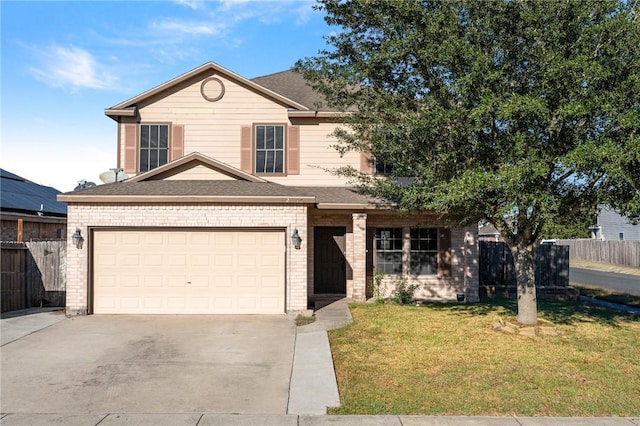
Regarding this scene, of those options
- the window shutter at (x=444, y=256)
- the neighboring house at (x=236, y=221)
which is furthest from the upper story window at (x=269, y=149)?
the window shutter at (x=444, y=256)

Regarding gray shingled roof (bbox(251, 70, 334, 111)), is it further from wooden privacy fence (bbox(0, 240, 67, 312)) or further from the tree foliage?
wooden privacy fence (bbox(0, 240, 67, 312))

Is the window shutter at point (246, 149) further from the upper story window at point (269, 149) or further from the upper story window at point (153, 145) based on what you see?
the upper story window at point (153, 145)

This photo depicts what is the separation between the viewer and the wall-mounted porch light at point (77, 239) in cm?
1195

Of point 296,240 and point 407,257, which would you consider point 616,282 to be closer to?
point 407,257

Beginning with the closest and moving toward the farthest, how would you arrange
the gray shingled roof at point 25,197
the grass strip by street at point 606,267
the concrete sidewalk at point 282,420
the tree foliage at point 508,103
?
the concrete sidewalk at point 282,420
the tree foliage at point 508,103
the gray shingled roof at point 25,197
the grass strip by street at point 606,267

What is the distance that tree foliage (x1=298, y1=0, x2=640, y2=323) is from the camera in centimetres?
820

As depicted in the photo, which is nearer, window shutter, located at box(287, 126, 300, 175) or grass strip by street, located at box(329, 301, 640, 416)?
grass strip by street, located at box(329, 301, 640, 416)

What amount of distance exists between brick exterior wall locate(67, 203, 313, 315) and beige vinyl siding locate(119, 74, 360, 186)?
3346 mm

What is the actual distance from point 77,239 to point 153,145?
4.72 meters

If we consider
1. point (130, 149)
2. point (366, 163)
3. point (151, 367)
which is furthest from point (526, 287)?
point (130, 149)

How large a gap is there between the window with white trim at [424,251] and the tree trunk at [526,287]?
15.0ft

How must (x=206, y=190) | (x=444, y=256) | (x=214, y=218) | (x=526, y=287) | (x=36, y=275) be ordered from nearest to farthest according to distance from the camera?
1. (x=526, y=287)
2. (x=214, y=218)
3. (x=206, y=190)
4. (x=36, y=275)
5. (x=444, y=256)

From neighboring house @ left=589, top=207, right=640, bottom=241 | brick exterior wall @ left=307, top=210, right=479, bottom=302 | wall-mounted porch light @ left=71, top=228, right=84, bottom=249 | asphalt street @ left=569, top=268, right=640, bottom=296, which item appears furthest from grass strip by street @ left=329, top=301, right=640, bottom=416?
neighboring house @ left=589, top=207, right=640, bottom=241

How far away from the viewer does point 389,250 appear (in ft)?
49.6
